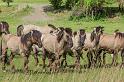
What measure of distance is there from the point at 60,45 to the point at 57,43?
0.52 ft

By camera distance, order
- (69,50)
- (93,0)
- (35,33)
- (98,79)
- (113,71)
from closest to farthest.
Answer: (98,79), (113,71), (35,33), (69,50), (93,0)

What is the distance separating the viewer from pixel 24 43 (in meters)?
15.8

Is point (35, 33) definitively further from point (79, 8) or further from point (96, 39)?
point (79, 8)

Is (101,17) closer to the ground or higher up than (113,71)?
closer to the ground

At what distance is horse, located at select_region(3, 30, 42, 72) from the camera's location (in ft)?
51.1

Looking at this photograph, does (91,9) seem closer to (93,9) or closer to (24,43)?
(93,9)

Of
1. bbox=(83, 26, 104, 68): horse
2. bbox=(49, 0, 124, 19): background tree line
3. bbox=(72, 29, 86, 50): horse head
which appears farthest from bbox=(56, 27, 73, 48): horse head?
bbox=(49, 0, 124, 19): background tree line

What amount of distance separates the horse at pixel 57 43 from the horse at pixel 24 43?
2.97ft

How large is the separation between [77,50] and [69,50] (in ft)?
1.18

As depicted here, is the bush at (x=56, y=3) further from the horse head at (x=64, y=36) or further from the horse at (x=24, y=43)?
the horse head at (x=64, y=36)

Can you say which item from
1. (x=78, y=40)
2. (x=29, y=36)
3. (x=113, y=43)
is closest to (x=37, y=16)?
(x=113, y=43)

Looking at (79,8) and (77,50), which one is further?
→ (79,8)

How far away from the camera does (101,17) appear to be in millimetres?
54906

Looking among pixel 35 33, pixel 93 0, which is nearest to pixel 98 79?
pixel 35 33
